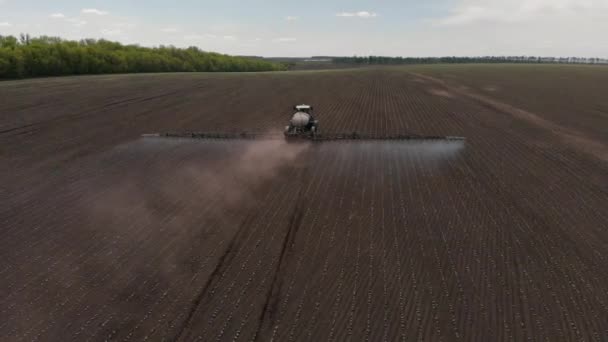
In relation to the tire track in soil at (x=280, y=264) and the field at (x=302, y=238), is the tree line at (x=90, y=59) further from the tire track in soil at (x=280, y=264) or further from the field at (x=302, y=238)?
the tire track in soil at (x=280, y=264)

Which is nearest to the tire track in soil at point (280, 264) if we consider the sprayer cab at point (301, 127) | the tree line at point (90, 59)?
the sprayer cab at point (301, 127)

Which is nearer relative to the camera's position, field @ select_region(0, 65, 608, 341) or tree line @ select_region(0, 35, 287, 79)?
field @ select_region(0, 65, 608, 341)

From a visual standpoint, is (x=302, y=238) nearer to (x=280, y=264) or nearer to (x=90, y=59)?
(x=280, y=264)

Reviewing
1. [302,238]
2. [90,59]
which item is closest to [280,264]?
[302,238]

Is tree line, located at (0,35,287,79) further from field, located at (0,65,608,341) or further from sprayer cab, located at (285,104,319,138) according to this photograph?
sprayer cab, located at (285,104,319,138)

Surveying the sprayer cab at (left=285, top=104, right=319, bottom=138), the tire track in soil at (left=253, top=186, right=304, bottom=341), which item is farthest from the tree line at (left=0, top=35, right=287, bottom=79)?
the tire track in soil at (left=253, top=186, right=304, bottom=341)

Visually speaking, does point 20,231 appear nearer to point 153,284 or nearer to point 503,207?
point 153,284

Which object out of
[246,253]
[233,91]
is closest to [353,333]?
[246,253]
